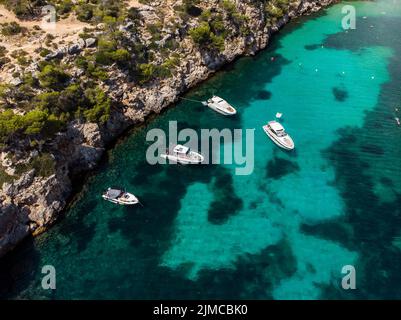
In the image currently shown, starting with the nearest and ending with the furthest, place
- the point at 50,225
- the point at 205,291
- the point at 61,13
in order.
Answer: the point at 205,291 → the point at 50,225 → the point at 61,13

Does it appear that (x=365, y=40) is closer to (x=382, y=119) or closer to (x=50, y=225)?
(x=382, y=119)

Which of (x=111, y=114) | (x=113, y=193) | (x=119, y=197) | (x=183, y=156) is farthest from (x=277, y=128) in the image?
(x=113, y=193)

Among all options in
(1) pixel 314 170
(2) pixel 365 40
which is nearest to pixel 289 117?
(1) pixel 314 170

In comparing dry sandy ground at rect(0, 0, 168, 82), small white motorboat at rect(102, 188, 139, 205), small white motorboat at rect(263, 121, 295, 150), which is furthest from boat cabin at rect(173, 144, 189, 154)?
dry sandy ground at rect(0, 0, 168, 82)

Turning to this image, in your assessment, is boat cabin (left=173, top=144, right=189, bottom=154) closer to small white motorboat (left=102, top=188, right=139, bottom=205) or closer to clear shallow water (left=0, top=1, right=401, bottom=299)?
clear shallow water (left=0, top=1, right=401, bottom=299)

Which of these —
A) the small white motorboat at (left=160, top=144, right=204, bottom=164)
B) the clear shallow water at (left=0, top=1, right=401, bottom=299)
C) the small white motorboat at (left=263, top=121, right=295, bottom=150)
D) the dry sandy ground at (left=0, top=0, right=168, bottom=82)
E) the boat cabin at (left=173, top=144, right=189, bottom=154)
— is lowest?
the clear shallow water at (left=0, top=1, right=401, bottom=299)
